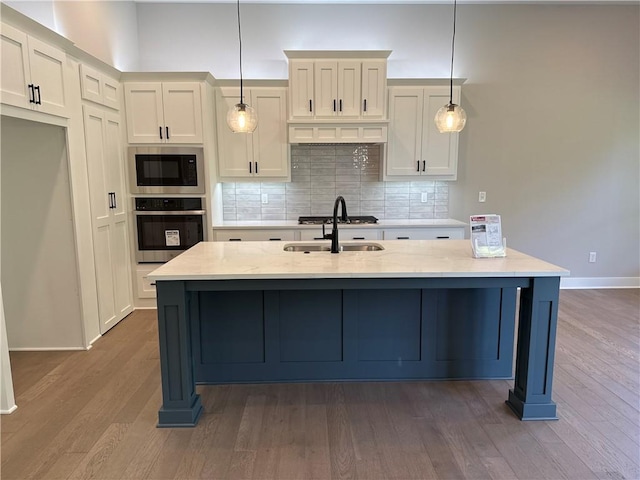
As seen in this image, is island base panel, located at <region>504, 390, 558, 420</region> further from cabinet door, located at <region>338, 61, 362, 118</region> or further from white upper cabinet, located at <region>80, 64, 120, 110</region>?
white upper cabinet, located at <region>80, 64, 120, 110</region>

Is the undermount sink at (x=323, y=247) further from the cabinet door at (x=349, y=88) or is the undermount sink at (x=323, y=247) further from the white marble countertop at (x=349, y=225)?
the cabinet door at (x=349, y=88)

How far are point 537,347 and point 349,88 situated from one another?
304 centimetres

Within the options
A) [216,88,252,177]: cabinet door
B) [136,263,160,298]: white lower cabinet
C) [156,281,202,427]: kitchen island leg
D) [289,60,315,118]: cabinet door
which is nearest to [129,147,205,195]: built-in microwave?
[216,88,252,177]: cabinet door

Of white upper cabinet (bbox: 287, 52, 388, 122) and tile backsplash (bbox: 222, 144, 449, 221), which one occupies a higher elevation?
white upper cabinet (bbox: 287, 52, 388, 122)

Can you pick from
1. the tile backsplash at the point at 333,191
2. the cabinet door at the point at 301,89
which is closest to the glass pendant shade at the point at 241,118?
the cabinet door at the point at 301,89

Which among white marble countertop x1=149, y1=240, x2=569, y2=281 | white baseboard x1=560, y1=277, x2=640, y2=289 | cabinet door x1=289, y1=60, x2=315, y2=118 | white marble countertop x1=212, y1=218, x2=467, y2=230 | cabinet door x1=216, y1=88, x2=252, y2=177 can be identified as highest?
cabinet door x1=289, y1=60, x2=315, y2=118

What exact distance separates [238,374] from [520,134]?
4.06 meters

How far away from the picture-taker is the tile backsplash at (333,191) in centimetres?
468

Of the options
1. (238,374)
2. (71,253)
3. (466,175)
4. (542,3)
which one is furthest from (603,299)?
(71,253)

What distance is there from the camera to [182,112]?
13.1 feet

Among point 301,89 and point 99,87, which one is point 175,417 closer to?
point 99,87

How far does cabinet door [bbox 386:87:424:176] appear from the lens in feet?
14.0

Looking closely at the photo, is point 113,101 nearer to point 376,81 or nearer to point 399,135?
point 376,81

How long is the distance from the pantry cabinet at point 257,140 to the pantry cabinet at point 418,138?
116cm
